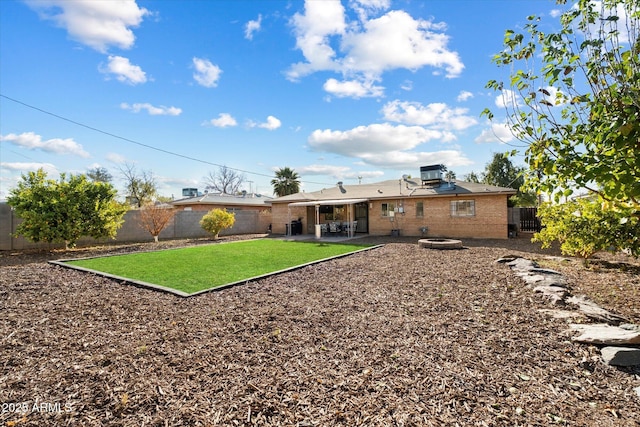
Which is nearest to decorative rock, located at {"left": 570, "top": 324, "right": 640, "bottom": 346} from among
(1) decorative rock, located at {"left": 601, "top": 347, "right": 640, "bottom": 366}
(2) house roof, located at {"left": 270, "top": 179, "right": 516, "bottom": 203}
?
(1) decorative rock, located at {"left": 601, "top": 347, "right": 640, "bottom": 366}

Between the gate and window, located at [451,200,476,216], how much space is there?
526 centimetres

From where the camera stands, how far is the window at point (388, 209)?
19.5 meters

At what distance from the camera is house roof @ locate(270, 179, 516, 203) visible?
17.0m

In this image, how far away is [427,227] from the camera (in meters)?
18.3

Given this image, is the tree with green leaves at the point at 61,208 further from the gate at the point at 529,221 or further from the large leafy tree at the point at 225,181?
the large leafy tree at the point at 225,181

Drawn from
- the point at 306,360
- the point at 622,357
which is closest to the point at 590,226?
the point at 622,357

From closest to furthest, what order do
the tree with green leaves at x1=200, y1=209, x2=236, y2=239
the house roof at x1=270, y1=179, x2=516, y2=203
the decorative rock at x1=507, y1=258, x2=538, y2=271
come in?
the decorative rock at x1=507, y1=258, x2=538, y2=271 < the house roof at x1=270, y1=179, x2=516, y2=203 < the tree with green leaves at x1=200, y1=209, x2=236, y2=239

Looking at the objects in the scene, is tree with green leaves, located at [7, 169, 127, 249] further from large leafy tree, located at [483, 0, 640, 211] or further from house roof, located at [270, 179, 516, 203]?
large leafy tree, located at [483, 0, 640, 211]

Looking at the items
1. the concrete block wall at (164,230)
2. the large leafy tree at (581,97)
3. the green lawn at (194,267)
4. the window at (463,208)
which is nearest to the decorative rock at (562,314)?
the large leafy tree at (581,97)

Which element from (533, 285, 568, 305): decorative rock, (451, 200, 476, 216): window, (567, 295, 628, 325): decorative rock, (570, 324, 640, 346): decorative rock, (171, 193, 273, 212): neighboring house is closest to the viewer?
(570, 324, 640, 346): decorative rock

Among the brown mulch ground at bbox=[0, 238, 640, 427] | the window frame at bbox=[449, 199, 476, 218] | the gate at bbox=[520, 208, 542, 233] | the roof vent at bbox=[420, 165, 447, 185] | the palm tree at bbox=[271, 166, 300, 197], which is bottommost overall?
the brown mulch ground at bbox=[0, 238, 640, 427]

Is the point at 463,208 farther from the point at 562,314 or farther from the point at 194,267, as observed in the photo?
the point at 194,267

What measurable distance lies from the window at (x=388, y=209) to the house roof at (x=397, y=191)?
720mm

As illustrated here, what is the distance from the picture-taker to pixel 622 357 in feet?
10.5
